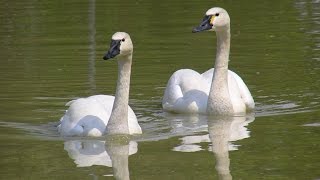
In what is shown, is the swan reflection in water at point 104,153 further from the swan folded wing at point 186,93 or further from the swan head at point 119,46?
the swan folded wing at point 186,93

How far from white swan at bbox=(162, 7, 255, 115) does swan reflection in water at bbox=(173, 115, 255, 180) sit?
21 centimetres

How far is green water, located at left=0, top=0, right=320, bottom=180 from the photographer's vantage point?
35.3 ft

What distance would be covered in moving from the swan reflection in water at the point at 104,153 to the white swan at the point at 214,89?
6.69 ft

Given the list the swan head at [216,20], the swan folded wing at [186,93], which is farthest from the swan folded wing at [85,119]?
the swan head at [216,20]

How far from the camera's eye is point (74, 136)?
12.3 m

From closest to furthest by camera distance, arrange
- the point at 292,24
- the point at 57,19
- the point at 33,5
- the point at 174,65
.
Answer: the point at 174,65, the point at 292,24, the point at 57,19, the point at 33,5

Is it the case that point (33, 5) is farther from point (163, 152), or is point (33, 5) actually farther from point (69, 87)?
point (163, 152)

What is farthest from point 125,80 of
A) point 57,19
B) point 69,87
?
point 57,19

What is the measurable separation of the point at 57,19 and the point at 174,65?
331 inches

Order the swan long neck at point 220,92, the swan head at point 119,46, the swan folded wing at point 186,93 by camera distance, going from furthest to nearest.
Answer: the swan folded wing at point 186,93 < the swan long neck at point 220,92 < the swan head at point 119,46

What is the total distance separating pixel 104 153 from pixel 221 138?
54.6 inches

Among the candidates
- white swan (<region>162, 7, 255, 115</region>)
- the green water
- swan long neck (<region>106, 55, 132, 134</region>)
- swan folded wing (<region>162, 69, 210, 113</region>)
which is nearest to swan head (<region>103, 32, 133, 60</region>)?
swan long neck (<region>106, 55, 132, 134</region>)

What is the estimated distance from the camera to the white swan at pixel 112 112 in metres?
11.9

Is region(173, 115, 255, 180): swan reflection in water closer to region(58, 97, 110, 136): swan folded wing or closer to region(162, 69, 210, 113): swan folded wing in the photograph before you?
region(162, 69, 210, 113): swan folded wing
